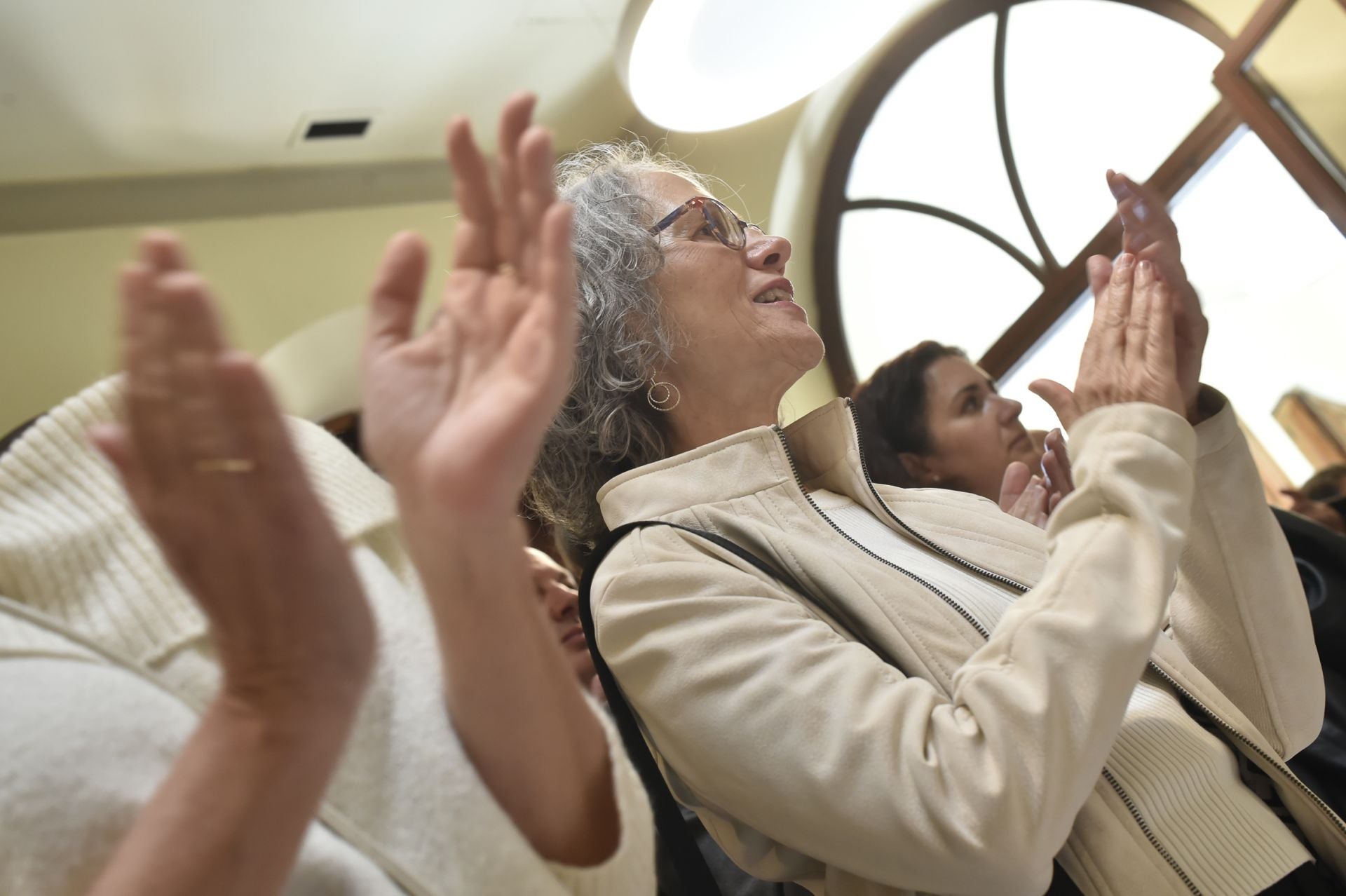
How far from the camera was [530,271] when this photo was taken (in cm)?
55

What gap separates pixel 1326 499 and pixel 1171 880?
172cm

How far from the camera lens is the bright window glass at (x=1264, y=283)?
2363mm

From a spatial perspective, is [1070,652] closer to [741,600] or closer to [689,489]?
[741,600]

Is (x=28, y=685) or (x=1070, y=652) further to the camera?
(x=1070, y=652)

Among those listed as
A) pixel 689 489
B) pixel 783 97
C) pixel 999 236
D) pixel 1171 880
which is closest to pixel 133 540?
pixel 689 489

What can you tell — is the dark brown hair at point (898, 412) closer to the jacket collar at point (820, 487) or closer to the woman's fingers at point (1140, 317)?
the jacket collar at point (820, 487)

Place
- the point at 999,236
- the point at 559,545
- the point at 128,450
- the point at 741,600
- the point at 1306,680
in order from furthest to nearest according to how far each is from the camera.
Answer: the point at 999,236
the point at 559,545
the point at 1306,680
the point at 741,600
the point at 128,450

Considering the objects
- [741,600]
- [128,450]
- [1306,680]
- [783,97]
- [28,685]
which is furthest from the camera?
[783,97]

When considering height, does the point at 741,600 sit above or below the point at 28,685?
below

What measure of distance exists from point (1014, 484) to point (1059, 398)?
26.0 inches

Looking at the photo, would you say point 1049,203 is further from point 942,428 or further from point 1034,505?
point 1034,505

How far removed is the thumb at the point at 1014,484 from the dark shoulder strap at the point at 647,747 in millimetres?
773

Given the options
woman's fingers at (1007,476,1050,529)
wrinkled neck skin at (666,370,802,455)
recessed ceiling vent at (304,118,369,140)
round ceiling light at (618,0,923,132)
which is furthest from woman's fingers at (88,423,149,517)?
recessed ceiling vent at (304,118,369,140)

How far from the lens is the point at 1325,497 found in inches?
89.4
